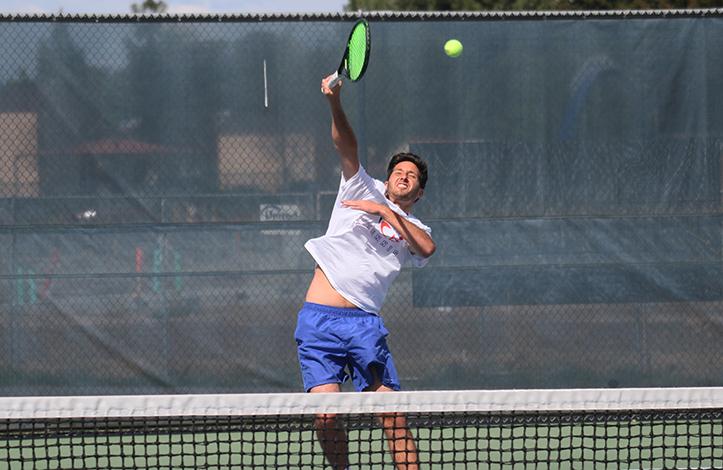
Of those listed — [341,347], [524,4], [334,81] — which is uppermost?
[524,4]

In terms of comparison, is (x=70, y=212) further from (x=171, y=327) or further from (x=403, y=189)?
(x=403, y=189)

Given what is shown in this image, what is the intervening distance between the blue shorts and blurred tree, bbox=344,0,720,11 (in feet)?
49.4

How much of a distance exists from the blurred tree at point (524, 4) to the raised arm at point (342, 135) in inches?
587

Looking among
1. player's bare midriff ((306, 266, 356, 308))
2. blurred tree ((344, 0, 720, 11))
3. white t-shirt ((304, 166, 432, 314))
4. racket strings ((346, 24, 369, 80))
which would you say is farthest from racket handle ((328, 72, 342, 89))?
blurred tree ((344, 0, 720, 11))

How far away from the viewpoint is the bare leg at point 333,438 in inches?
147

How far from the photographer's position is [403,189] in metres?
3.91

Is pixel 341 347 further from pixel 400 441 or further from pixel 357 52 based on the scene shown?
pixel 357 52

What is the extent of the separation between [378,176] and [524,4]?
14495mm

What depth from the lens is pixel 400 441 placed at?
3834 millimetres

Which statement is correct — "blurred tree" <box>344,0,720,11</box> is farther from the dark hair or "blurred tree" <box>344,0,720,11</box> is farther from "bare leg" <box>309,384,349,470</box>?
"bare leg" <box>309,384,349,470</box>

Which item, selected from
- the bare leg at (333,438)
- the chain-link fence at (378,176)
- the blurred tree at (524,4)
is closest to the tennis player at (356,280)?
the bare leg at (333,438)

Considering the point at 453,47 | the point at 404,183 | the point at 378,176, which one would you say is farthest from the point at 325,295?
the point at 453,47

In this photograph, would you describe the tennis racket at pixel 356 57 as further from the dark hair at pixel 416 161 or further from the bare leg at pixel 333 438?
the bare leg at pixel 333 438

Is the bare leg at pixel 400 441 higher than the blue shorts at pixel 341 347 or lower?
lower
